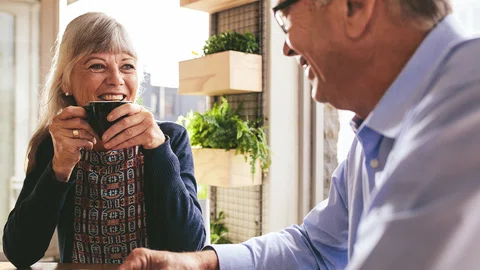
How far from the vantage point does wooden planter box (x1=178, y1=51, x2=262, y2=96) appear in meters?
2.51

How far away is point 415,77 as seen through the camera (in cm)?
63

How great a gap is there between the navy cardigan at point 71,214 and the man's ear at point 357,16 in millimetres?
731

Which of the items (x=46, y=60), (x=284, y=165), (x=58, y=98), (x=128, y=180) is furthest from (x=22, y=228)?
(x=46, y=60)

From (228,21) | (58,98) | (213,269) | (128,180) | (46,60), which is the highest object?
(228,21)

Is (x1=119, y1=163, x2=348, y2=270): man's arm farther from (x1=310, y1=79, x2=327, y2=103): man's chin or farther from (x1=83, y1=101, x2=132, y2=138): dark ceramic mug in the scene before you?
(x1=83, y1=101, x2=132, y2=138): dark ceramic mug

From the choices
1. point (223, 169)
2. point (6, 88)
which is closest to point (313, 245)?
point (223, 169)

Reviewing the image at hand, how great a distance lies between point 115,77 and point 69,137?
10.6 inches

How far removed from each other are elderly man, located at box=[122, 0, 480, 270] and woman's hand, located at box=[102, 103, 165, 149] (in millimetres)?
366

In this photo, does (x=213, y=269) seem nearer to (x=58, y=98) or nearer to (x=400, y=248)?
(x=400, y=248)

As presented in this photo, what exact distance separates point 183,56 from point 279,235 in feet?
8.02

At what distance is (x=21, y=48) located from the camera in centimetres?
329

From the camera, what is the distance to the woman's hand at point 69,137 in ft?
3.77

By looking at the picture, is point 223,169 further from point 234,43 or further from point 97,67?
point 97,67

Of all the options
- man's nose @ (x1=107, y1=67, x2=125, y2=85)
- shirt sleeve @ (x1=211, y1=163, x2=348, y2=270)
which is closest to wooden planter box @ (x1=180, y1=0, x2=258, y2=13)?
man's nose @ (x1=107, y1=67, x2=125, y2=85)
